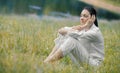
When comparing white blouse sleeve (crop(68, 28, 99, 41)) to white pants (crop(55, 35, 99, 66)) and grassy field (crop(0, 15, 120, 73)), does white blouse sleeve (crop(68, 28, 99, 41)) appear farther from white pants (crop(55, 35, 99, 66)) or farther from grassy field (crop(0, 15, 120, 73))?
grassy field (crop(0, 15, 120, 73))

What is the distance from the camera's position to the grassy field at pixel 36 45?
380cm

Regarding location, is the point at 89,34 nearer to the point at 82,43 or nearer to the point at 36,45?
the point at 82,43

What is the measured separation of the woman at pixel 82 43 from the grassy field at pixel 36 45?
0.28 feet

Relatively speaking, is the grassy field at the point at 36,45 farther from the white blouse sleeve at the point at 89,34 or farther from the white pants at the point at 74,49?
the white blouse sleeve at the point at 89,34

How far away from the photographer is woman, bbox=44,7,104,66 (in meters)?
4.28

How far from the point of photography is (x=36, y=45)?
179 inches

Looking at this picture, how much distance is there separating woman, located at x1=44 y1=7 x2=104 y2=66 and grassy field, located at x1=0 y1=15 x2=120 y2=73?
0.09 m

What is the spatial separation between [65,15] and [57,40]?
0.93 meters

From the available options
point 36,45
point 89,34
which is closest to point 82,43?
point 89,34

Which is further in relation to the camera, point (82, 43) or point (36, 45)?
point (36, 45)

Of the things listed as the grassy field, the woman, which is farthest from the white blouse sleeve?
the grassy field

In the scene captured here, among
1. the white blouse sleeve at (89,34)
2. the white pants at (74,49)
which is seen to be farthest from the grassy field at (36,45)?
the white blouse sleeve at (89,34)

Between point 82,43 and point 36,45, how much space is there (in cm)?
44

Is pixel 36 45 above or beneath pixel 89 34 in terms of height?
beneath
